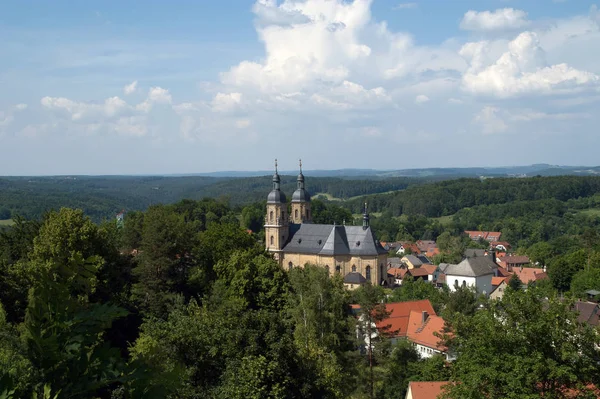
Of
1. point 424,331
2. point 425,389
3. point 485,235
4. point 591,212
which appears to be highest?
point 425,389

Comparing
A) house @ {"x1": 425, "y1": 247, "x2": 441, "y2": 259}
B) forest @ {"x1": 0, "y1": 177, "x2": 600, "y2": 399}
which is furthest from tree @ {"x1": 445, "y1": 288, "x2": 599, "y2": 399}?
house @ {"x1": 425, "y1": 247, "x2": 441, "y2": 259}

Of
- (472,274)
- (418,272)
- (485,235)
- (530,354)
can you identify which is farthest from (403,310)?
(485,235)

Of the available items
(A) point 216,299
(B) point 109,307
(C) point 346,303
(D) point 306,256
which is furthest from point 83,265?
(D) point 306,256

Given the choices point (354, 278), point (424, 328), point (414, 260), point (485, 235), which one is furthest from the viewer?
point (485, 235)

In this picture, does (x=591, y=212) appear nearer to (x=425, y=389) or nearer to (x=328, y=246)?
(x=328, y=246)

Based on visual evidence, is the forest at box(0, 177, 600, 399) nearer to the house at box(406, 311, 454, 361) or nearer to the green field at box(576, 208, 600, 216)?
the house at box(406, 311, 454, 361)

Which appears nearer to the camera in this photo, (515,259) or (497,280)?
(497,280)

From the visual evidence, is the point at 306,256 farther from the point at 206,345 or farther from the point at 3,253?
the point at 206,345

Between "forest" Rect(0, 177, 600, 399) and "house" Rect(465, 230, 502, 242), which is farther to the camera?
"house" Rect(465, 230, 502, 242)
